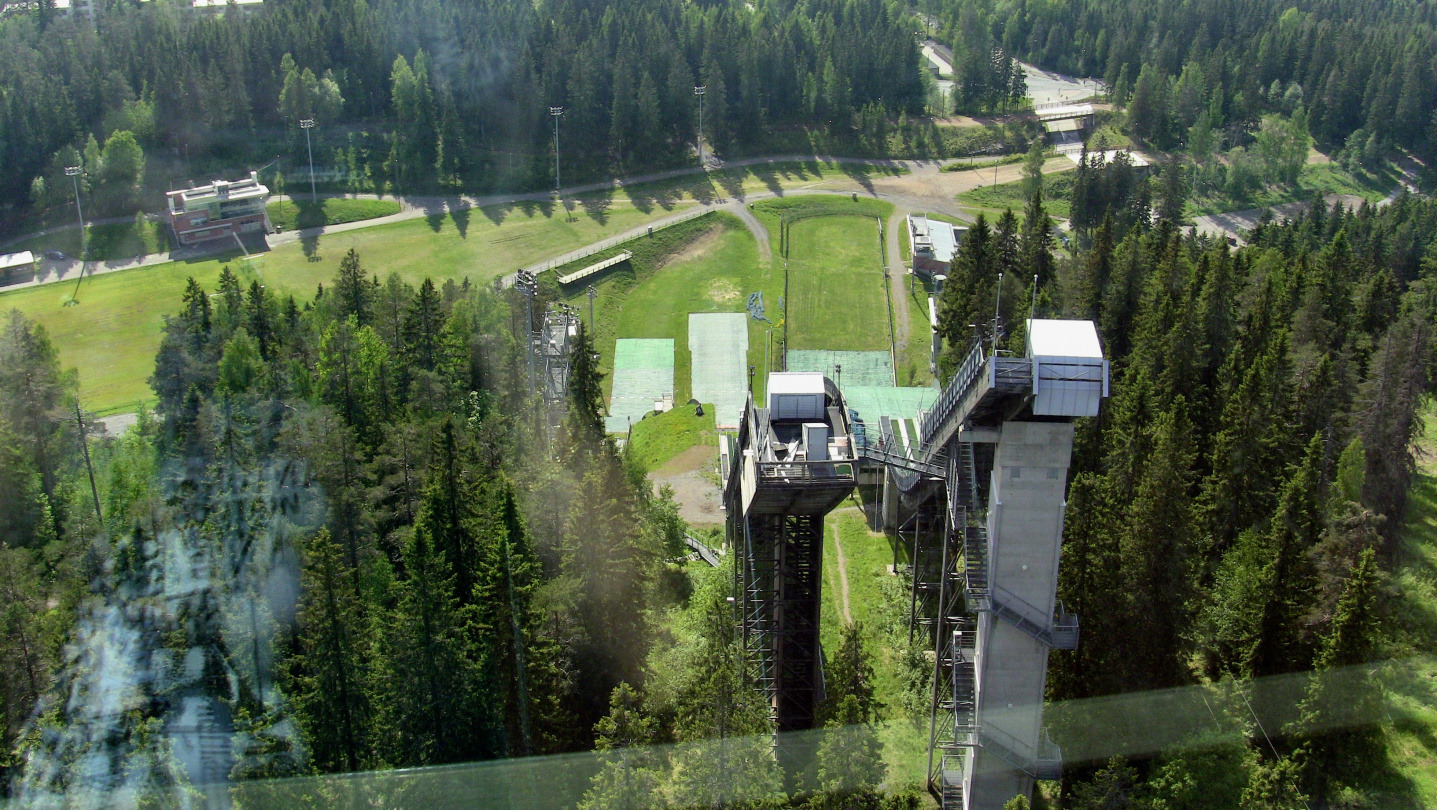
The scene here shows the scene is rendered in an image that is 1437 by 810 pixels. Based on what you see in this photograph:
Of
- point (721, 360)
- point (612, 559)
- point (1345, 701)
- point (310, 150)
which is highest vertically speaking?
point (310, 150)

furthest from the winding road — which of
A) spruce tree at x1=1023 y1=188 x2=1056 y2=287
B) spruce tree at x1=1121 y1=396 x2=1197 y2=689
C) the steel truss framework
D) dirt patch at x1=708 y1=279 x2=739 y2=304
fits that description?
spruce tree at x1=1121 y1=396 x2=1197 y2=689

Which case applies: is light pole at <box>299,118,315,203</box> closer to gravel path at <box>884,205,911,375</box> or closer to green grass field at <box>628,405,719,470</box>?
green grass field at <box>628,405,719,470</box>

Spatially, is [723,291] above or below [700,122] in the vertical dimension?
below

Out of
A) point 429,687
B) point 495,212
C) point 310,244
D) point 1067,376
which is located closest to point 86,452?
point 429,687

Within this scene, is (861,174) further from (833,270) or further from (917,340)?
(917,340)

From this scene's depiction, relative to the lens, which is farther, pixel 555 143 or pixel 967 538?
pixel 555 143

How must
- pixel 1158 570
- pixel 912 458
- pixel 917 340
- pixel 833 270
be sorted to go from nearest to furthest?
1. pixel 1158 570
2. pixel 912 458
3. pixel 917 340
4. pixel 833 270
